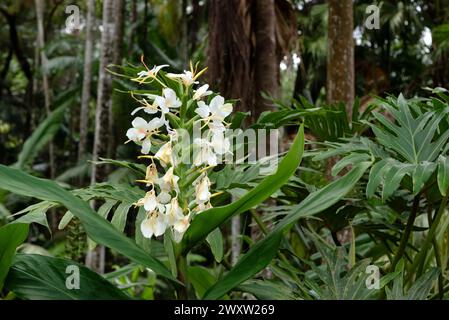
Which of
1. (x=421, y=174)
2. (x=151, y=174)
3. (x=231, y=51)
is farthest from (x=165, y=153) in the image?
(x=231, y=51)

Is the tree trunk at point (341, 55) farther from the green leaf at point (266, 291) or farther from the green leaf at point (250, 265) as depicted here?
the green leaf at point (250, 265)

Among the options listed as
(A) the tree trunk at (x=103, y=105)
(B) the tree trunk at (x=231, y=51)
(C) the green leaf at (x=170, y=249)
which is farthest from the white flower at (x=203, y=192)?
(A) the tree trunk at (x=103, y=105)

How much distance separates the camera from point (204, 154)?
1223 millimetres

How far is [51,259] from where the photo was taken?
125cm

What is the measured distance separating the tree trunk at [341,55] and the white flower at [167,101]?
2100 mm

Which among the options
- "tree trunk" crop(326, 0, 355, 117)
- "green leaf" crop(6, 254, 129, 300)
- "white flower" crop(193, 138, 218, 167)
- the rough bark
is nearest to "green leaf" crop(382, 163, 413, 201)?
"white flower" crop(193, 138, 218, 167)

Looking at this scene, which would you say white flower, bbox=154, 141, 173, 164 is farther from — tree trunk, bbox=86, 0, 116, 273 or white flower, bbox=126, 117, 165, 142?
tree trunk, bbox=86, 0, 116, 273

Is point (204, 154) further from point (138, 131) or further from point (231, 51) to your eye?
point (231, 51)

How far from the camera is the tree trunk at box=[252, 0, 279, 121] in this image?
3.82m

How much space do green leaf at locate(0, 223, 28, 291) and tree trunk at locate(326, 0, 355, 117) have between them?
2.37 metres

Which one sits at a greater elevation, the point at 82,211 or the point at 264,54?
the point at 264,54

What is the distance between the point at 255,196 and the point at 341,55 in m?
2.35

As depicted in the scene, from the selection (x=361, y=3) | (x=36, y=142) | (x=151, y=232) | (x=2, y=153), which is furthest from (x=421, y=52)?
(x=151, y=232)

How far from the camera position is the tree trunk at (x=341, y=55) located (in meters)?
3.26
